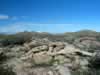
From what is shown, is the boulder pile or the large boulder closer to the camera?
the boulder pile

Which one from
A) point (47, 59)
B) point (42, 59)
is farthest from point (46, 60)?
point (42, 59)

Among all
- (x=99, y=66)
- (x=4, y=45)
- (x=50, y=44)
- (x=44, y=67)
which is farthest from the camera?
(x=4, y=45)

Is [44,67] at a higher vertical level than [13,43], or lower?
lower

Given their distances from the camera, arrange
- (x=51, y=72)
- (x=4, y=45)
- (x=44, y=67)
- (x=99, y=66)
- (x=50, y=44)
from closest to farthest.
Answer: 1. (x=51, y=72)
2. (x=44, y=67)
3. (x=99, y=66)
4. (x=50, y=44)
5. (x=4, y=45)

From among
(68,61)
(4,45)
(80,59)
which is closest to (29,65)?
(68,61)

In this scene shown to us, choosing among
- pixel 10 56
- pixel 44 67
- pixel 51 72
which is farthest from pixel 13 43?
pixel 51 72

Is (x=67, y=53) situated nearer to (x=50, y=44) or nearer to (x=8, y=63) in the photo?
(x=50, y=44)

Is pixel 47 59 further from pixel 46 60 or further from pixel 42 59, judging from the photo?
pixel 42 59

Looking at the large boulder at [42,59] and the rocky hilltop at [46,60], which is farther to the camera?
the large boulder at [42,59]

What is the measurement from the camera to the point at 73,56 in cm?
1138

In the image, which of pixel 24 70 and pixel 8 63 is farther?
pixel 8 63

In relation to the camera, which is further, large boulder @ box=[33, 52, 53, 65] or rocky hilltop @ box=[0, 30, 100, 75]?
large boulder @ box=[33, 52, 53, 65]

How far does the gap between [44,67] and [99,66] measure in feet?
10.8

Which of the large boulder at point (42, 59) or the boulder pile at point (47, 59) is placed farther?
the large boulder at point (42, 59)
